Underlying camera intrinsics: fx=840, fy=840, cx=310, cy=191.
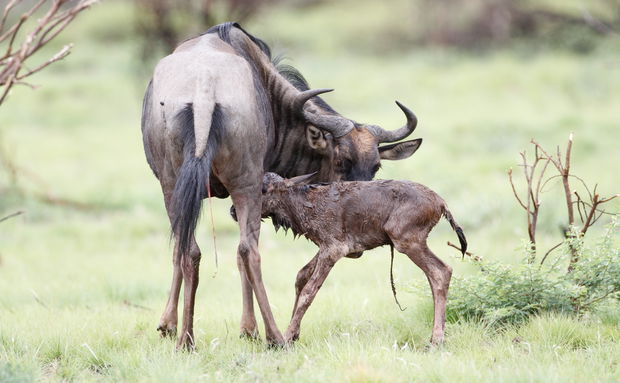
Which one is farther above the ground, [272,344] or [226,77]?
[226,77]

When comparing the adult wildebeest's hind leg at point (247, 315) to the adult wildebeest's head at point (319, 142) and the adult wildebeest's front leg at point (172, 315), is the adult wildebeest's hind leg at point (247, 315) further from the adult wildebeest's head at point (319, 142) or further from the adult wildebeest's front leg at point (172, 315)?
the adult wildebeest's head at point (319, 142)

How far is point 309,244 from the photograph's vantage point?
11273 mm

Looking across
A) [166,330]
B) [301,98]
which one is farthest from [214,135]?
[166,330]

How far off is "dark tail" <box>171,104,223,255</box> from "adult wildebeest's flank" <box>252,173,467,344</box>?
2.61 ft

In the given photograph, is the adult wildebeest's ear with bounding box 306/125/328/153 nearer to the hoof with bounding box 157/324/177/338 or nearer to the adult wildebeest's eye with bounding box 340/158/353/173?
the adult wildebeest's eye with bounding box 340/158/353/173

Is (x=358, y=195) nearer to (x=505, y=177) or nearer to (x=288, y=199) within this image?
(x=288, y=199)

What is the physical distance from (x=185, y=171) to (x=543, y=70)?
727 inches

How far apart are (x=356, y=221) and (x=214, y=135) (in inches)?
47.0

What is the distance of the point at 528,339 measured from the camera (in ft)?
18.4

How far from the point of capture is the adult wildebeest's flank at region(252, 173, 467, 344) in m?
5.63

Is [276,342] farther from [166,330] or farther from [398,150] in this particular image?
[398,150]

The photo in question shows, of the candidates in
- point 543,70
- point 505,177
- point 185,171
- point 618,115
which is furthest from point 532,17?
point 185,171

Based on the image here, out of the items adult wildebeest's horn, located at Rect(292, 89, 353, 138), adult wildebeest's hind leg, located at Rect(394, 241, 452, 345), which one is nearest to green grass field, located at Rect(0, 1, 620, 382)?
adult wildebeest's hind leg, located at Rect(394, 241, 452, 345)

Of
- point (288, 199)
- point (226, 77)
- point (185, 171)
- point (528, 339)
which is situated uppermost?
point (226, 77)
